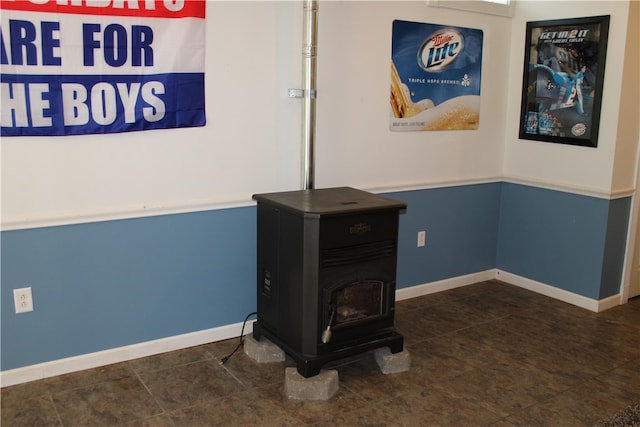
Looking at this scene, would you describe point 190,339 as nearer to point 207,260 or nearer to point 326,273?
point 207,260

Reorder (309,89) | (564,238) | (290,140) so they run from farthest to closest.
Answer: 1. (564,238)
2. (290,140)
3. (309,89)

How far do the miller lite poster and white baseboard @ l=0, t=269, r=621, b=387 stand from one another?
1.09 m

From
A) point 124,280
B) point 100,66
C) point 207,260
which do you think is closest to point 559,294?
point 207,260

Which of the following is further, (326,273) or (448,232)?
(448,232)

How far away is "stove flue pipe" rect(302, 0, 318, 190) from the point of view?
307 cm

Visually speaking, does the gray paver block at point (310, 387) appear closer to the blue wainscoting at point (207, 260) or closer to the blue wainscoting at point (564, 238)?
the blue wainscoting at point (207, 260)

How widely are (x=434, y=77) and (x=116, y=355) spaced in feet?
8.13

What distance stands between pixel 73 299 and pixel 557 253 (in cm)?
301

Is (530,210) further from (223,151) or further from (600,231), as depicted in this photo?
(223,151)

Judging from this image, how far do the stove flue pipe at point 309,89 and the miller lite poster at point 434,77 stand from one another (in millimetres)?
665

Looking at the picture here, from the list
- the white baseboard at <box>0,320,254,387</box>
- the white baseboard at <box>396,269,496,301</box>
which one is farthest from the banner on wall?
the white baseboard at <box>396,269,496,301</box>

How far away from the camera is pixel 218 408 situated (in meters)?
2.58

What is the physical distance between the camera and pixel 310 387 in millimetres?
2652

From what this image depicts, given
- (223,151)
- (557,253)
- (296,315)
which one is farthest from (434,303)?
(223,151)
